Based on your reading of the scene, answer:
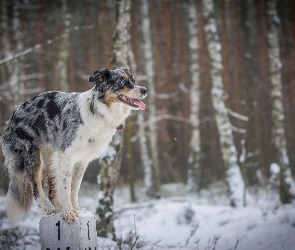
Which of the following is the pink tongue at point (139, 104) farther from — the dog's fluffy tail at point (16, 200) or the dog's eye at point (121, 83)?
the dog's fluffy tail at point (16, 200)

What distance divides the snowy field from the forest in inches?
71.2

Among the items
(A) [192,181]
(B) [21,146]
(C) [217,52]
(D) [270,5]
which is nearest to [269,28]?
(D) [270,5]

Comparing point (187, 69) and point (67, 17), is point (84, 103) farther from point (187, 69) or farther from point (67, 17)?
point (187, 69)

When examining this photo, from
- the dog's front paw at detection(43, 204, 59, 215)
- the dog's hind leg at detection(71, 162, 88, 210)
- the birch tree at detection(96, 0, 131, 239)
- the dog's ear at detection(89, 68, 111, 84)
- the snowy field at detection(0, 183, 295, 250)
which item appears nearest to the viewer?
the dog's ear at detection(89, 68, 111, 84)

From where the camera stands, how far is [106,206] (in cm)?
730

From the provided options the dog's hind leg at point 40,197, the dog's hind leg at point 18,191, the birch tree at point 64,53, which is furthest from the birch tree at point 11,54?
the dog's hind leg at point 40,197

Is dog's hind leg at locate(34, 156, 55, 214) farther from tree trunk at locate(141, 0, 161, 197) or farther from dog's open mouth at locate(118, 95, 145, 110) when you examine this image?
tree trunk at locate(141, 0, 161, 197)

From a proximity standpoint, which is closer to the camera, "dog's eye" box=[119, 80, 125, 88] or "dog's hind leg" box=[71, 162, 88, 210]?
"dog's eye" box=[119, 80, 125, 88]

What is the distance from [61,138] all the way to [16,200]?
42.5 inches

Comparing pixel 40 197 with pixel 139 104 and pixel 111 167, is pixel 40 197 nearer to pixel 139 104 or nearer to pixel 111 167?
pixel 139 104

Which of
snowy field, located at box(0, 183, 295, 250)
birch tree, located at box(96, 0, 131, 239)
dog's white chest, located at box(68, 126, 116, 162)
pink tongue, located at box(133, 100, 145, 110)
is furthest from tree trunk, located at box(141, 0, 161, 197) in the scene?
pink tongue, located at box(133, 100, 145, 110)

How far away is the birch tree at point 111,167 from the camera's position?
23.9 ft

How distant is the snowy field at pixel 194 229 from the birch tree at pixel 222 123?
0.70 metres

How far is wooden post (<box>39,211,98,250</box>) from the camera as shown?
15.3 feet
